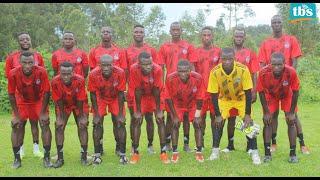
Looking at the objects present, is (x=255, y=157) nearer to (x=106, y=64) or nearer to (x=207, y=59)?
(x=207, y=59)

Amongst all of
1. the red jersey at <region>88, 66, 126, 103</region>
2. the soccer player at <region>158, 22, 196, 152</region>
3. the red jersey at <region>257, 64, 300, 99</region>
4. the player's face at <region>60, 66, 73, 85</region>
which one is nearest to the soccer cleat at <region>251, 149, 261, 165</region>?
the red jersey at <region>257, 64, 300, 99</region>

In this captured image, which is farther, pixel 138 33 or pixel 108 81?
pixel 138 33

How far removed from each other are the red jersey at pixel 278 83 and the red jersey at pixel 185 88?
3.43ft

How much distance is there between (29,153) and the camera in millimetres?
9805

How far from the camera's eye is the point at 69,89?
8297mm

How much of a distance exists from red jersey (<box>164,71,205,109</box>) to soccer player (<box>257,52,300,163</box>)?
1.05 metres

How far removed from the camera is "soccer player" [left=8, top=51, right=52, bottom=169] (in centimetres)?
828

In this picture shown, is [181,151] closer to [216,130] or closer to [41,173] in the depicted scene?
[216,130]

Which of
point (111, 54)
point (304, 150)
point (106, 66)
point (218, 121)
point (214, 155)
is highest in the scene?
point (111, 54)

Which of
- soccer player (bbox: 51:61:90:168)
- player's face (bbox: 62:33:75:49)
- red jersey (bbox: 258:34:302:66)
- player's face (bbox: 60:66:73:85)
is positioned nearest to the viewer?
player's face (bbox: 60:66:73:85)

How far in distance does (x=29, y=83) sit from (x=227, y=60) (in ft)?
11.3

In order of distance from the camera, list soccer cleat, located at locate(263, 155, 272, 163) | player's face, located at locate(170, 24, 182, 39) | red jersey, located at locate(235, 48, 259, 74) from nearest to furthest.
Answer: soccer cleat, located at locate(263, 155, 272, 163) < red jersey, located at locate(235, 48, 259, 74) < player's face, located at locate(170, 24, 182, 39)

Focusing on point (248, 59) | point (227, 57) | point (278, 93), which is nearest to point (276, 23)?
point (248, 59)

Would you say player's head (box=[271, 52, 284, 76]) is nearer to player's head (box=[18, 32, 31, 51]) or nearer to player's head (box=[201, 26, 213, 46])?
player's head (box=[201, 26, 213, 46])
